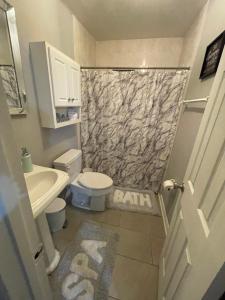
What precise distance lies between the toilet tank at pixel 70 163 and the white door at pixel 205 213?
119 cm

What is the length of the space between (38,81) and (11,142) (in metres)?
1.08

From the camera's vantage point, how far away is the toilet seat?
5.61 feet

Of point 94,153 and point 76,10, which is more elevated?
point 76,10

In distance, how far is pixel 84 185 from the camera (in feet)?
5.63

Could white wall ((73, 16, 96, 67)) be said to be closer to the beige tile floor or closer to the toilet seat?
the toilet seat

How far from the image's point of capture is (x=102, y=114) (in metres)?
2.07

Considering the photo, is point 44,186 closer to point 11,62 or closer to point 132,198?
point 11,62

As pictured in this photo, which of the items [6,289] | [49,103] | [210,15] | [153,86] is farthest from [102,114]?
[6,289]

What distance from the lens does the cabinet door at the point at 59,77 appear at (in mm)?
1227

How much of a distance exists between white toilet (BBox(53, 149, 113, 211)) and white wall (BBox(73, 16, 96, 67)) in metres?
1.27

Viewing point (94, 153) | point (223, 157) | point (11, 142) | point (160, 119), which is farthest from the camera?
point (94, 153)

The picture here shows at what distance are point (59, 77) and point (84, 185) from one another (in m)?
1.17

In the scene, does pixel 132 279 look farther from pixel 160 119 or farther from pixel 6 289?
pixel 160 119

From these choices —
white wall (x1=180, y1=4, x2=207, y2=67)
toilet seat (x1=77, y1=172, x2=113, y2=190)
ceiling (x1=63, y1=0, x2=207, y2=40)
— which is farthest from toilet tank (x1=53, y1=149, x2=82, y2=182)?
white wall (x1=180, y1=4, x2=207, y2=67)
